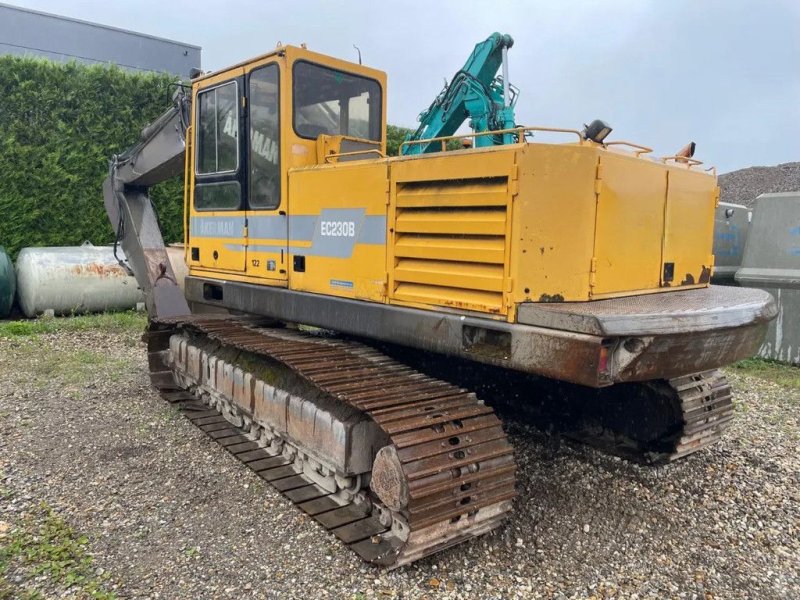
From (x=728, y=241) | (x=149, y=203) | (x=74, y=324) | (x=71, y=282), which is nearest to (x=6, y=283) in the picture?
(x=71, y=282)

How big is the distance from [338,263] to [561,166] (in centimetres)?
166

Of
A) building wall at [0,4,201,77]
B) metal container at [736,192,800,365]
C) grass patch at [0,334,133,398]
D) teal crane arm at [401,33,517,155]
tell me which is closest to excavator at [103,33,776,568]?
grass patch at [0,334,133,398]

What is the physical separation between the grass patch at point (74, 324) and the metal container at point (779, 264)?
8.89m

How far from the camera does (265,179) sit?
4.88 metres

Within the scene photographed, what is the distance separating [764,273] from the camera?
8.80 metres

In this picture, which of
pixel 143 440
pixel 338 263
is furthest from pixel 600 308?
pixel 143 440

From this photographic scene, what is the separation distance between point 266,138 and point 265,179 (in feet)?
1.00

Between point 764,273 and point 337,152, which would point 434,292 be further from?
point 764,273

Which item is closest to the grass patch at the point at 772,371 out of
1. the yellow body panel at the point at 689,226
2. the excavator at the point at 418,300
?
Answer: the excavator at the point at 418,300

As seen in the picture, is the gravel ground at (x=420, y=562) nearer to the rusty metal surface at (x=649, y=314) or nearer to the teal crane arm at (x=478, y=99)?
the rusty metal surface at (x=649, y=314)

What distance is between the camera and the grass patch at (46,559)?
3104mm

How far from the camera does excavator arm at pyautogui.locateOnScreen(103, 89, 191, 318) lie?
638 cm

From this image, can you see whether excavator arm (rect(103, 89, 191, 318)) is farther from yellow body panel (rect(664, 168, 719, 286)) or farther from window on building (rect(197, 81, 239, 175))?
yellow body panel (rect(664, 168, 719, 286))

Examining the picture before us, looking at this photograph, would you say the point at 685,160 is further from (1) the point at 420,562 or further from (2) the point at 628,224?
(1) the point at 420,562
